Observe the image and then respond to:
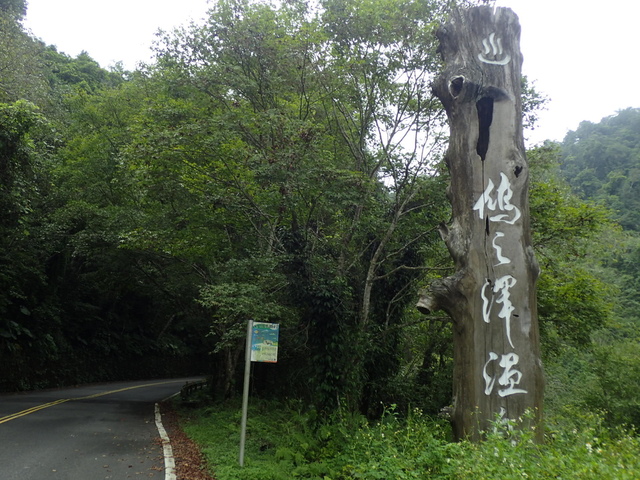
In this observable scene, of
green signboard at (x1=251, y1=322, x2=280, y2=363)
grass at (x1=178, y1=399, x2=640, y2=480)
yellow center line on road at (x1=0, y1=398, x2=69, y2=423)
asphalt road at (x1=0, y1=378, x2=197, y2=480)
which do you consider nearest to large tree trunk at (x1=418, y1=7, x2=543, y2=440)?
grass at (x1=178, y1=399, x2=640, y2=480)

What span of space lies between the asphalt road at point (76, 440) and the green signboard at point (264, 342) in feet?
7.53

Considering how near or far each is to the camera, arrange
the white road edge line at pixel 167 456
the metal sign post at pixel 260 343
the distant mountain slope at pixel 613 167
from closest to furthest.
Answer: the white road edge line at pixel 167 456 < the metal sign post at pixel 260 343 < the distant mountain slope at pixel 613 167

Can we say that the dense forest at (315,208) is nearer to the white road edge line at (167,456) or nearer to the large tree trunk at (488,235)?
the white road edge line at (167,456)

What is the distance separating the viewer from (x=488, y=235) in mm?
5973

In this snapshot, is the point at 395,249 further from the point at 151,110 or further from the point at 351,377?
the point at 151,110

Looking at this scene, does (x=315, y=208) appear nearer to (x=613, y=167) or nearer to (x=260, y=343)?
Result: (x=260, y=343)

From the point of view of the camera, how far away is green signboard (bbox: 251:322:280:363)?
814cm

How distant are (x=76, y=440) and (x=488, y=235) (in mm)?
8850

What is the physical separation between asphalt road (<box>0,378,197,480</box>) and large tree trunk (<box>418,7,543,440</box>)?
197 inches

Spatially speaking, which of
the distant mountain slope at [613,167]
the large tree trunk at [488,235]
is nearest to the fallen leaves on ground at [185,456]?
the large tree trunk at [488,235]

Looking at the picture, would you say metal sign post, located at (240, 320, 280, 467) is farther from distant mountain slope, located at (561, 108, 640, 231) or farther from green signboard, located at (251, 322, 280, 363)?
distant mountain slope, located at (561, 108, 640, 231)

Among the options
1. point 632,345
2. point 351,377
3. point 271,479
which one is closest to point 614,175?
point 632,345

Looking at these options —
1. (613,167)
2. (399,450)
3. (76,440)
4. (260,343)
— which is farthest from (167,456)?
(613,167)

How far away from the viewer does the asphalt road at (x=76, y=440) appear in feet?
25.0
